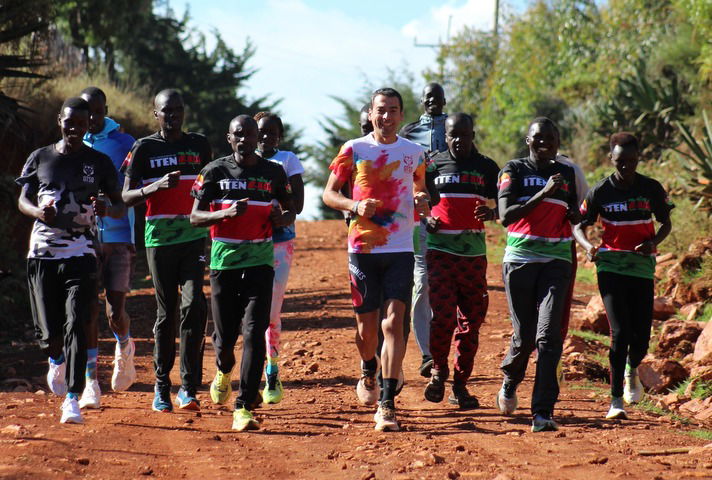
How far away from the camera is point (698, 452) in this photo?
6750 millimetres

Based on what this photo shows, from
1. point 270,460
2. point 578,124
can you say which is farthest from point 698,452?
point 578,124

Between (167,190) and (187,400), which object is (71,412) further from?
(167,190)

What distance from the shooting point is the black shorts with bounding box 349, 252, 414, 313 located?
24.7 ft

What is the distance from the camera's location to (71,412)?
7352mm

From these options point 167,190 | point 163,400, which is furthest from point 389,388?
point 167,190

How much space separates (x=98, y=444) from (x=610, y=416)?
3594 mm

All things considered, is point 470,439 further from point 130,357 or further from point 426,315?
point 130,357

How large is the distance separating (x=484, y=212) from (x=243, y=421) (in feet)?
7.72

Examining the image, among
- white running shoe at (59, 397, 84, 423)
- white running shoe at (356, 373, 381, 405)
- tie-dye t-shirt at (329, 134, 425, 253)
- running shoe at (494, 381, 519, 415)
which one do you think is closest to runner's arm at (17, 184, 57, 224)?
white running shoe at (59, 397, 84, 423)

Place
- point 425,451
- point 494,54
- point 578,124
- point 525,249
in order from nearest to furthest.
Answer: point 425,451 → point 525,249 → point 578,124 → point 494,54

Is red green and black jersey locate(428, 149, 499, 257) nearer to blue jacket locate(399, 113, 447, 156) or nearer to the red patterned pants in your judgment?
the red patterned pants

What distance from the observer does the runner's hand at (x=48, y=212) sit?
724cm

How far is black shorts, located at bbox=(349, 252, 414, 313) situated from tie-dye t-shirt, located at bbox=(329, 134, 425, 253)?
0.18 ft

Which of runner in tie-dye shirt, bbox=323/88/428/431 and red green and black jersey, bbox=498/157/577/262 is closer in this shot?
runner in tie-dye shirt, bbox=323/88/428/431
